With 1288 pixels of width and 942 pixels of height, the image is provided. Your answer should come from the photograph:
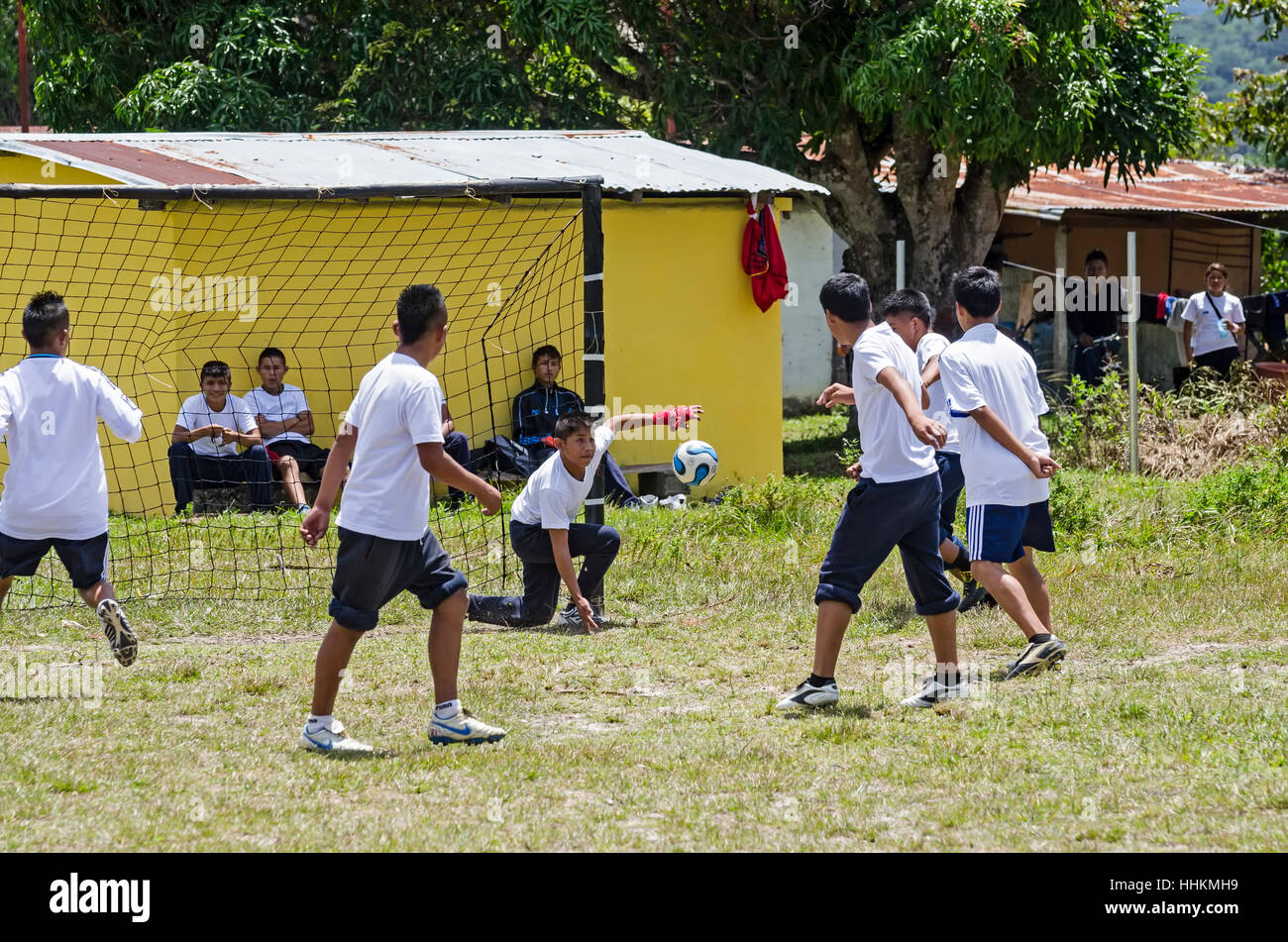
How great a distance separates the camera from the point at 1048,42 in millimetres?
13578

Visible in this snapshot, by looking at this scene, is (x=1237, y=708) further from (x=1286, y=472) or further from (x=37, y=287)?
(x=37, y=287)

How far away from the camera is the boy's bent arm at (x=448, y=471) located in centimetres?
527

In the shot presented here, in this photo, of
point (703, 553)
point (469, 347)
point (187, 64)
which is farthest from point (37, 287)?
point (703, 553)

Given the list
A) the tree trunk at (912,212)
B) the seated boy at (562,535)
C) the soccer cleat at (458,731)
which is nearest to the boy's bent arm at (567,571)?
the seated boy at (562,535)

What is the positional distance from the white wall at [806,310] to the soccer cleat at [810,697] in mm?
14010

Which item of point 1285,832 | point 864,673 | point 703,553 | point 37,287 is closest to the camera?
point 1285,832

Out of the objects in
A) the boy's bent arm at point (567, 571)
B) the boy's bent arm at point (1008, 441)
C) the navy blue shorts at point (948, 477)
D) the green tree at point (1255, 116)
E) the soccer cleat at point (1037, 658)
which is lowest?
the soccer cleat at point (1037, 658)

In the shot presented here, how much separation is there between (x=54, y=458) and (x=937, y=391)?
4414mm

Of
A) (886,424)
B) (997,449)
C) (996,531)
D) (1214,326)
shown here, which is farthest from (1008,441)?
(1214,326)

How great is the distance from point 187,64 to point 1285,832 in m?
13.7

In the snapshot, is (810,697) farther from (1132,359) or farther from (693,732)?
(1132,359)

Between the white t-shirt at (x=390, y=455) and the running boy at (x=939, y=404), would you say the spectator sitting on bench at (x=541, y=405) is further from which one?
the white t-shirt at (x=390, y=455)

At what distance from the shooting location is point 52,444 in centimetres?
644

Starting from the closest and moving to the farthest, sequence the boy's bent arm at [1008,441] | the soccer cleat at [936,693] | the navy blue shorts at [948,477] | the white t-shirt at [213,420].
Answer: the soccer cleat at [936,693]
the boy's bent arm at [1008,441]
the navy blue shorts at [948,477]
the white t-shirt at [213,420]
